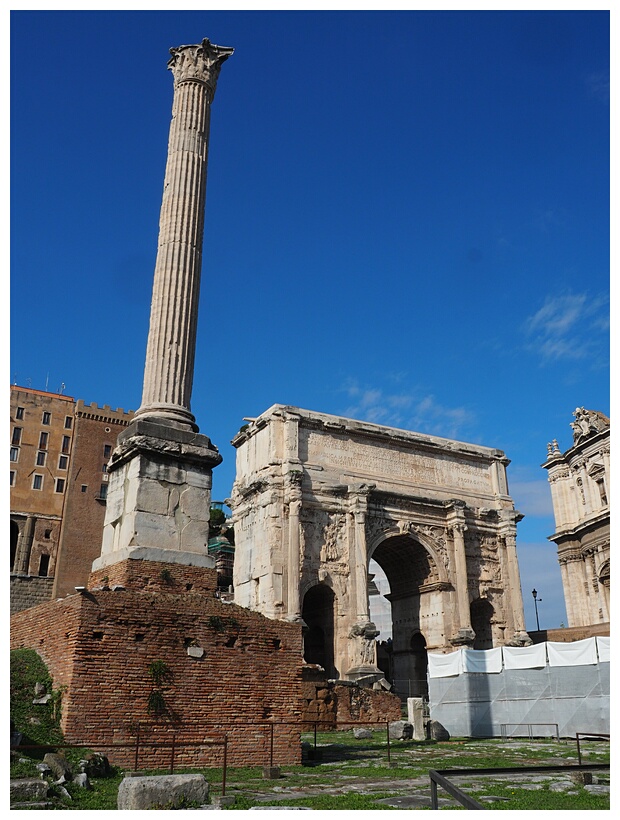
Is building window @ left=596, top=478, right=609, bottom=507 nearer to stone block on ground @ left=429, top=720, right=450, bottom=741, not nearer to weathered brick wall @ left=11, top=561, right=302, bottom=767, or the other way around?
stone block on ground @ left=429, top=720, right=450, bottom=741

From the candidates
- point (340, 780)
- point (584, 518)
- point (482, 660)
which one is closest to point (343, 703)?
point (482, 660)

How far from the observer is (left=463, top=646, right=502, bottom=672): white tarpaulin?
69.2 feet

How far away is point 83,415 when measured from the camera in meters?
56.4

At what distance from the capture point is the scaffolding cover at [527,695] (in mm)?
18078

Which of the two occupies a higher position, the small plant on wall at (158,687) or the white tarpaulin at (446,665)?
the white tarpaulin at (446,665)

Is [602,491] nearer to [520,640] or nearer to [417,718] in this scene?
[520,640]

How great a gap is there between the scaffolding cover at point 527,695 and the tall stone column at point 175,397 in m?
11.0

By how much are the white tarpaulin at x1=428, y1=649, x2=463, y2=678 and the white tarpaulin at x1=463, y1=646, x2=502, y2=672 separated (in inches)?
9.0

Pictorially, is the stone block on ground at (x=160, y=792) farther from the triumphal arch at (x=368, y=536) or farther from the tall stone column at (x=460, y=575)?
the tall stone column at (x=460, y=575)

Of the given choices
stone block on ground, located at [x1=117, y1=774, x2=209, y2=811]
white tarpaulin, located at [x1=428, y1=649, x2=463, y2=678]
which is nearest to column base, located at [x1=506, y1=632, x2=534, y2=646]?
white tarpaulin, located at [x1=428, y1=649, x2=463, y2=678]

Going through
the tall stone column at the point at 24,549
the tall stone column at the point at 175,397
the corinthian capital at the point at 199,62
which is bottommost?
the tall stone column at the point at 175,397

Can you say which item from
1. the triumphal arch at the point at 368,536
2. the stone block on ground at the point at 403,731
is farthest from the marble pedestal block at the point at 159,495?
the triumphal arch at the point at 368,536

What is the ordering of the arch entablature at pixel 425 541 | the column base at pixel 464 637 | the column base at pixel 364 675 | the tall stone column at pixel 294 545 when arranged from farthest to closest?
the arch entablature at pixel 425 541
the column base at pixel 464 637
the tall stone column at pixel 294 545
the column base at pixel 364 675

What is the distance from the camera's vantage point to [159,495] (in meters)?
11.0
